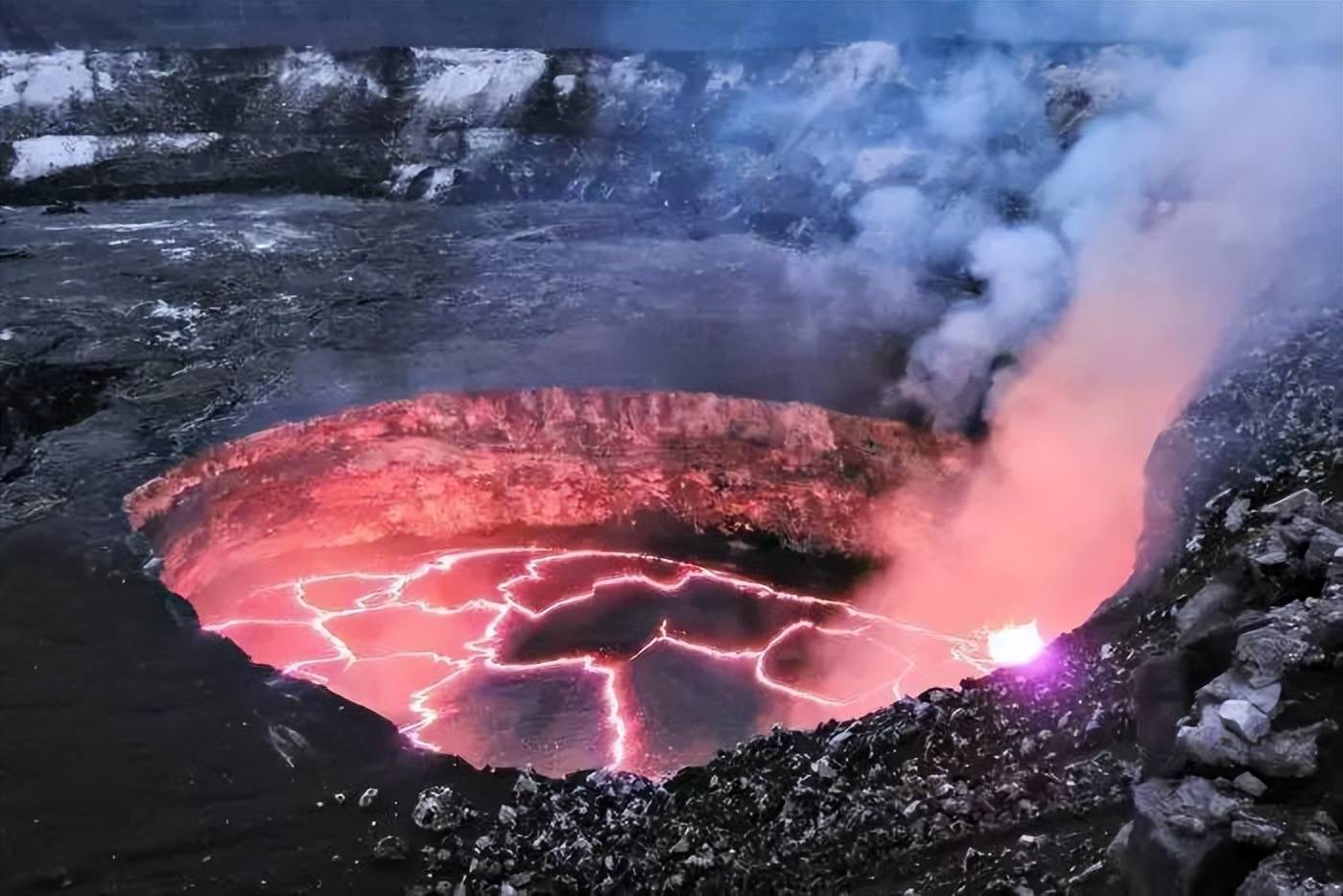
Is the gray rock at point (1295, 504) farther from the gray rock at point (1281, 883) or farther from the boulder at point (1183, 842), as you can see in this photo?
the gray rock at point (1281, 883)

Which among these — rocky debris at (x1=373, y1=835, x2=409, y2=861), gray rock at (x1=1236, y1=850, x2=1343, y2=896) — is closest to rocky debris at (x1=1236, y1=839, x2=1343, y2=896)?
gray rock at (x1=1236, y1=850, x2=1343, y2=896)

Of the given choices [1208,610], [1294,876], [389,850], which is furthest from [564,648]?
[1294,876]

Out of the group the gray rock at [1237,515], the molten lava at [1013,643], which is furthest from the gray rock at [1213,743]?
the molten lava at [1013,643]

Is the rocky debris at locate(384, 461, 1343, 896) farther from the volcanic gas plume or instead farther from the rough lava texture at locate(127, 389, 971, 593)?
the rough lava texture at locate(127, 389, 971, 593)

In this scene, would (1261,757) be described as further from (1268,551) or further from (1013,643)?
(1013,643)

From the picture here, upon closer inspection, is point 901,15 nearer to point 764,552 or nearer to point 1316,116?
point 1316,116
